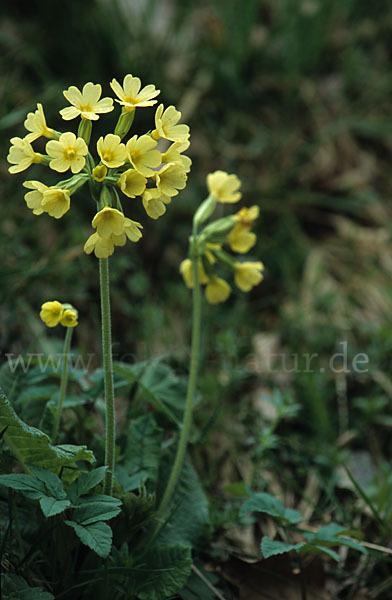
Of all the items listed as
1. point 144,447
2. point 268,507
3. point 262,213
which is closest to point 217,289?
point 144,447

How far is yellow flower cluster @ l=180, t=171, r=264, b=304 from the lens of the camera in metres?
1.53

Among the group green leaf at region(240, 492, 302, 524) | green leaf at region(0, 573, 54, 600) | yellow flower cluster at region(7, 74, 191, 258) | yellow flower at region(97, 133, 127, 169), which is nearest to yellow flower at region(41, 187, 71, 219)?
yellow flower cluster at region(7, 74, 191, 258)

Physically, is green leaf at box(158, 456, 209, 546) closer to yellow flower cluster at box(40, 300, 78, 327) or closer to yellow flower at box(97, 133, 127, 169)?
yellow flower cluster at box(40, 300, 78, 327)

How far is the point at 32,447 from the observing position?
3.90 ft

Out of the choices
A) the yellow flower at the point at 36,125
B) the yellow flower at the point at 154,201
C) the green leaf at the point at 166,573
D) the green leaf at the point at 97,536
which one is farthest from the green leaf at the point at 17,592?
the yellow flower at the point at 36,125

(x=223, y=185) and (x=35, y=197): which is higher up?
(x=223, y=185)

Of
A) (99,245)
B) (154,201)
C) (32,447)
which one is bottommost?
(32,447)

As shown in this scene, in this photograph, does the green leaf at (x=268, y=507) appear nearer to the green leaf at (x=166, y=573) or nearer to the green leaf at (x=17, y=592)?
the green leaf at (x=166, y=573)

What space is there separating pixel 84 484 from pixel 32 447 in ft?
0.44

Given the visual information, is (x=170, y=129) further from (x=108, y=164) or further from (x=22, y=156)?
(x=22, y=156)

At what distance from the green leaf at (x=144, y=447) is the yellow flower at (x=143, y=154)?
26.7 inches

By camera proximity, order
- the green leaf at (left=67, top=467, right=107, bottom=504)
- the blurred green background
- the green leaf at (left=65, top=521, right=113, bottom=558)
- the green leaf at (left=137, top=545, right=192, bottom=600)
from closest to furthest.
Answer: the green leaf at (left=65, top=521, right=113, bottom=558)
the green leaf at (left=67, top=467, right=107, bottom=504)
the green leaf at (left=137, top=545, right=192, bottom=600)
the blurred green background

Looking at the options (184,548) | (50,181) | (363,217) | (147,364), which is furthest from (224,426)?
(363,217)

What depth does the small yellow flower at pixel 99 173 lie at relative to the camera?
1136 mm
